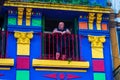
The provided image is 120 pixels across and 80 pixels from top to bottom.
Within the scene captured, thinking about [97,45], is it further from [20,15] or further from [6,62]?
[6,62]

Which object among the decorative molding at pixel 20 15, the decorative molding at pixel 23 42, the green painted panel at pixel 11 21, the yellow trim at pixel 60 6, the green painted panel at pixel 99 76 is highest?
the yellow trim at pixel 60 6

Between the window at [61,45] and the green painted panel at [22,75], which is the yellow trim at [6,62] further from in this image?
the window at [61,45]

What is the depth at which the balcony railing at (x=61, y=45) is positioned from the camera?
497 inches

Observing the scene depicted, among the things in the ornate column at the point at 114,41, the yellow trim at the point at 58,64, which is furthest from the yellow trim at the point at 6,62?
the ornate column at the point at 114,41

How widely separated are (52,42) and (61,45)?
1.13 ft

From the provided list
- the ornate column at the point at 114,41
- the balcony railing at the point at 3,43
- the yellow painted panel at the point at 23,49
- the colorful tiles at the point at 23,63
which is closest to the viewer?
the colorful tiles at the point at 23,63

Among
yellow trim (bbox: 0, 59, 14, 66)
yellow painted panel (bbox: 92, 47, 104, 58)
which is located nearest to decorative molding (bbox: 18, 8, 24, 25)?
yellow trim (bbox: 0, 59, 14, 66)

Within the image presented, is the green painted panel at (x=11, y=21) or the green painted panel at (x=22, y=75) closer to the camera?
the green painted panel at (x=22, y=75)

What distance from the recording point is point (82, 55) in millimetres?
12594

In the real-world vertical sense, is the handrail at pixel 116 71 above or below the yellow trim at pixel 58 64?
below

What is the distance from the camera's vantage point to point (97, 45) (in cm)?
1275

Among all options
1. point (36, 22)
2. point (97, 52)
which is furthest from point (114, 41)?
point (36, 22)

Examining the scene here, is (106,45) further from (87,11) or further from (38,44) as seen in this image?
(38,44)

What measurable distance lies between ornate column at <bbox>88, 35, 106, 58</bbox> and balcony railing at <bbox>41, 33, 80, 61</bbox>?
20.5 inches
